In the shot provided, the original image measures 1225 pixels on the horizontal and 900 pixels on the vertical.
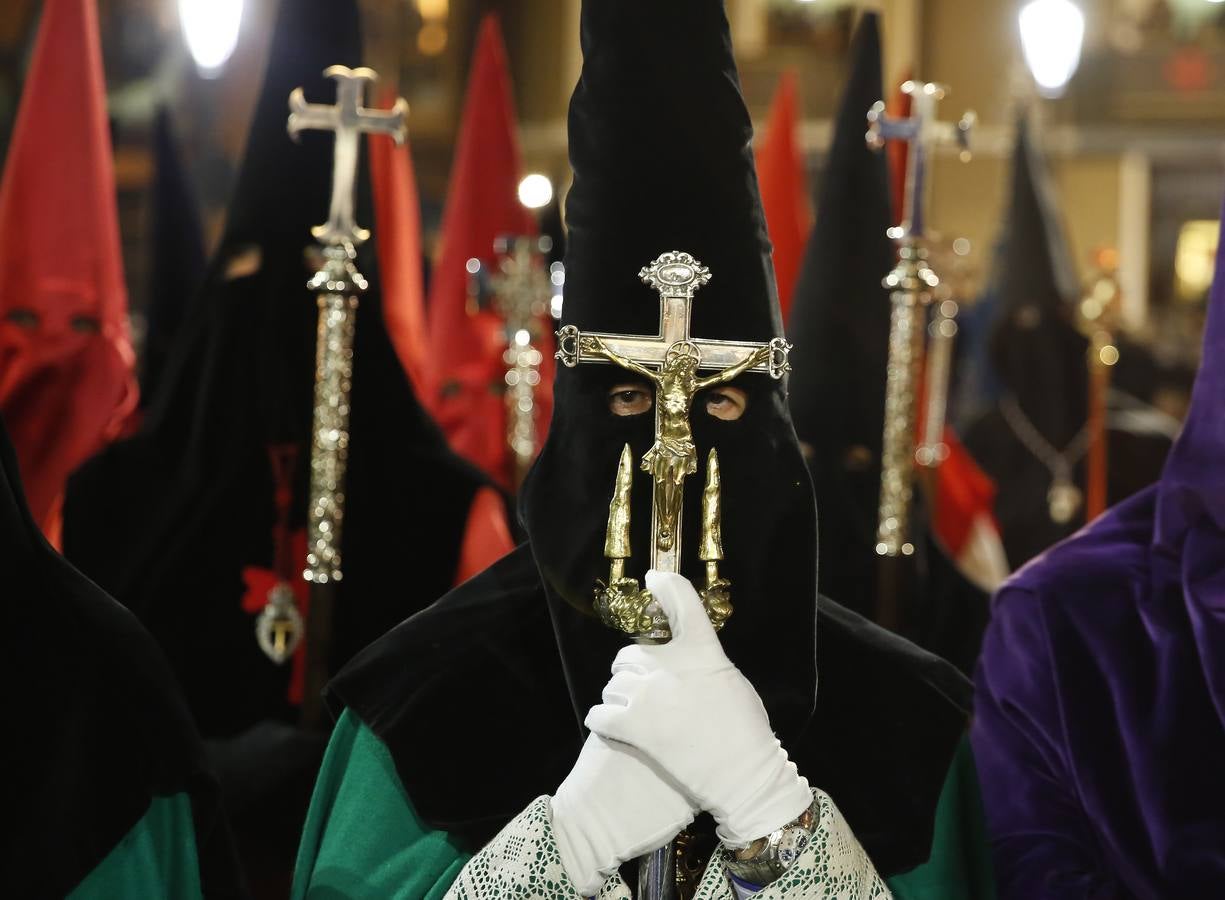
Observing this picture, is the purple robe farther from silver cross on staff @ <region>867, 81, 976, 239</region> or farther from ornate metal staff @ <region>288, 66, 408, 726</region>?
ornate metal staff @ <region>288, 66, 408, 726</region>

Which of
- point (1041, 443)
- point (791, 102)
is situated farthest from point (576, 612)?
point (1041, 443)

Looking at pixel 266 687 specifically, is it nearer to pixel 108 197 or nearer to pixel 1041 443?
pixel 108 197

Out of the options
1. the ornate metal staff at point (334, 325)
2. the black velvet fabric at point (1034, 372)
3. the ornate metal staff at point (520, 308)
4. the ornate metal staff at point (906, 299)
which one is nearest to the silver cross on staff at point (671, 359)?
→ the ornate metal staff at point (334, 325)

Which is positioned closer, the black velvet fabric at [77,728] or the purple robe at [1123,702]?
the black velvet fabric at [77,728]

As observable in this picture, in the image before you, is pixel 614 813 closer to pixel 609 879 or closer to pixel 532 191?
pixel 609 879

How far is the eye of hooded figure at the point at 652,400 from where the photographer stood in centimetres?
194

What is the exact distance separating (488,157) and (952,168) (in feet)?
31.2

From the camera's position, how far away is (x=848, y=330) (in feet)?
12.2

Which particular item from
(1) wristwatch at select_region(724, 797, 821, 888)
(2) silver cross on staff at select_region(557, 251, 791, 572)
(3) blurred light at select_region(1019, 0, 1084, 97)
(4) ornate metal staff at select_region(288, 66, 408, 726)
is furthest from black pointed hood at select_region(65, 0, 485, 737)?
(3) blurred light at select_region(1019, 0, 1084, 97)

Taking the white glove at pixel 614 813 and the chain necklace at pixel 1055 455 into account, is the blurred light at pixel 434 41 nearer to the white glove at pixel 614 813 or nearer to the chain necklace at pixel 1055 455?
the chain necklace at pixel 1055 455

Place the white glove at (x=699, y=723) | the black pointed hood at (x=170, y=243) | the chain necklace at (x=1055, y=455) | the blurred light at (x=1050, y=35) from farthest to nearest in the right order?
1. the chain necklace at (x=1055, y=455)
2. the black pointed hood at (x=170, y=243)
3. the blurred light at (x=1050, y=35)
4. the white glove at (x=699, y=723)

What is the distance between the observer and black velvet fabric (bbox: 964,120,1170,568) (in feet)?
20.0

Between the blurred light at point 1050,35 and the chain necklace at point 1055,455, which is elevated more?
the blurred light at point 1050,35

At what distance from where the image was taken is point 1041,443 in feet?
20.2
